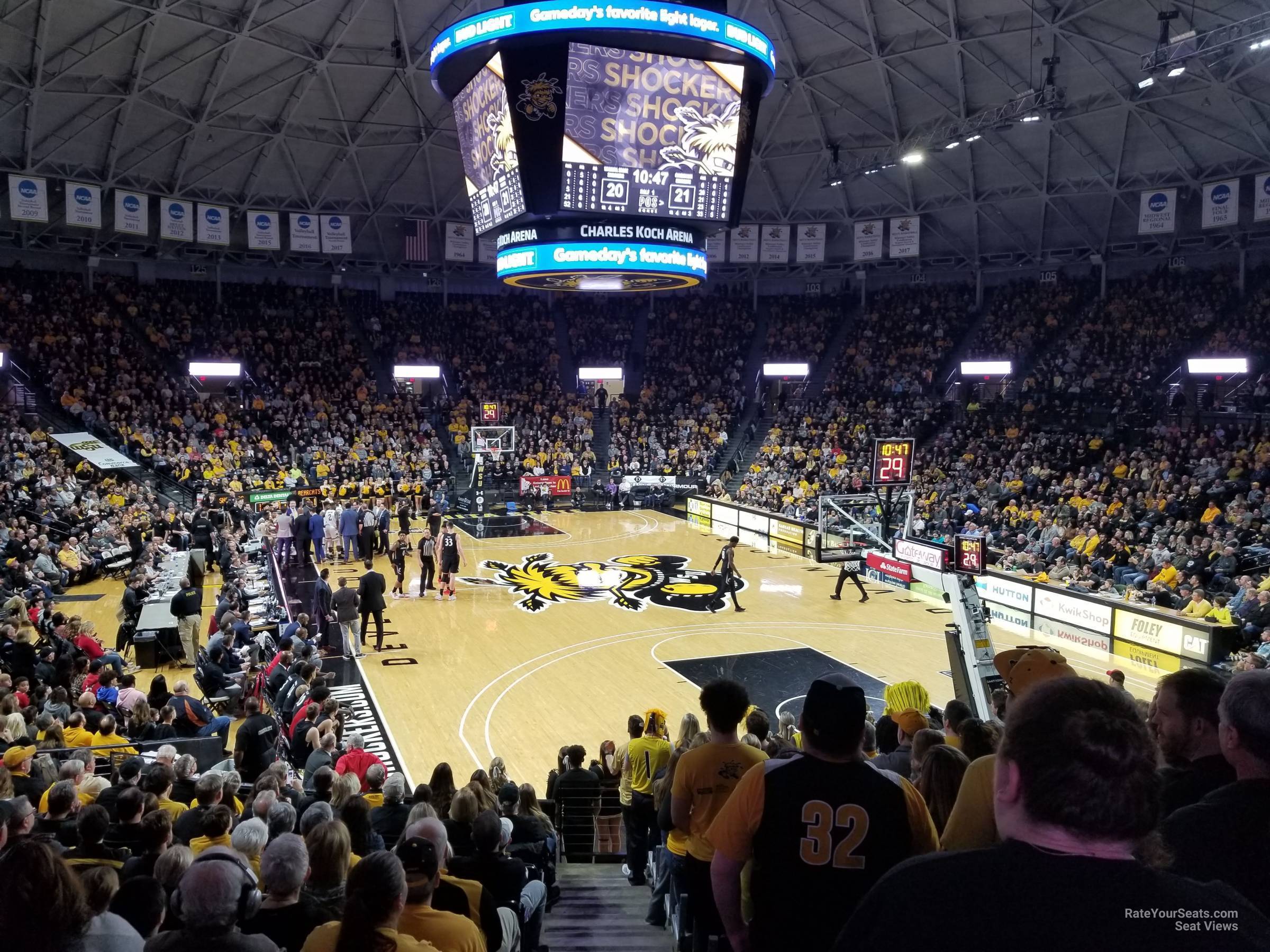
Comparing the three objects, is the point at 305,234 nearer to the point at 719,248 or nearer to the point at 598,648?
the point at 719,248

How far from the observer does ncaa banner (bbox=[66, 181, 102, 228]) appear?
29.4 meters

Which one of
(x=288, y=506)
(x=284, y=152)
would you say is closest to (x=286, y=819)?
(x=288, y=506)

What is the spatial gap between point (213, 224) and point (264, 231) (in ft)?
5.97

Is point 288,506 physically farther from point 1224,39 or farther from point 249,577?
point 1224,39

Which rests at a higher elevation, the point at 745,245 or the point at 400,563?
the point at 745,245

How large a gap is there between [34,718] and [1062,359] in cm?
3358

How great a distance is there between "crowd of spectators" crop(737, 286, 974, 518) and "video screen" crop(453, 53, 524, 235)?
14404 mm

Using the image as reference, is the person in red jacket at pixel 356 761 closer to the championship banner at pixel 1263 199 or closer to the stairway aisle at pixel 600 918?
the stairway aisle at pixel 600 918

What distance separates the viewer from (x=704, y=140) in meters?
17.6

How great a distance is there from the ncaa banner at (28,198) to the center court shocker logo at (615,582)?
1731cm

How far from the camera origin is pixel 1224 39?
21453 mm

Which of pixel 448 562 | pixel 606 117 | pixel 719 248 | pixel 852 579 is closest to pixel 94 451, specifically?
pixel 448 562

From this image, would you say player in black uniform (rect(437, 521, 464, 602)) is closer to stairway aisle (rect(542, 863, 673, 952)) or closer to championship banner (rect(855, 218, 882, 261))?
stairway aisle (rect(542, 863, 673, 952))

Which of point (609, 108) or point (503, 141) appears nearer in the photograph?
point (609, 108)
